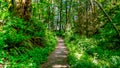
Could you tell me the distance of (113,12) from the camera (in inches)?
875

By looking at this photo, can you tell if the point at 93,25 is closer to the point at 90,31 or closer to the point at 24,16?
the point at 90,31

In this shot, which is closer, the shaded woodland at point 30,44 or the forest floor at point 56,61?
the shaded woodland at point 30,44

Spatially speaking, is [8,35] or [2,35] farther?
[8,35]

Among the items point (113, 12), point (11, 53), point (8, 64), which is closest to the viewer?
point (8, 64)

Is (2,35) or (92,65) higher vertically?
(2,35)

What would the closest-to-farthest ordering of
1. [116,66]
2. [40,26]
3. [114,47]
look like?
[116,66] → [114,47] → [40,26]

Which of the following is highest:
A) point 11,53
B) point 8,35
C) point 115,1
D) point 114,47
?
point 115,1

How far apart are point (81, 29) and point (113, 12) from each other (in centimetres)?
494

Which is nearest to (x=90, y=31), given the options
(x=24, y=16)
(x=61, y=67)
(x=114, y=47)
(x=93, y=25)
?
(x=93, y=25)

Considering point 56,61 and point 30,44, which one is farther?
point 30,44

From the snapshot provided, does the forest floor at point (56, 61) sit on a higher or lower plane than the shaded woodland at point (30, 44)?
lower

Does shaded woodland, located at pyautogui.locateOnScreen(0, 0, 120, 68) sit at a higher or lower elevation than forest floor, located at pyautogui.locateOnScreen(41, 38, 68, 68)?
higher

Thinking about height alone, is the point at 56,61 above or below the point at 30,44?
below

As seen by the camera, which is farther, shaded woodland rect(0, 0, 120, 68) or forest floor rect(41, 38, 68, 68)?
forest floor rect(41, 38, 68, 68)
